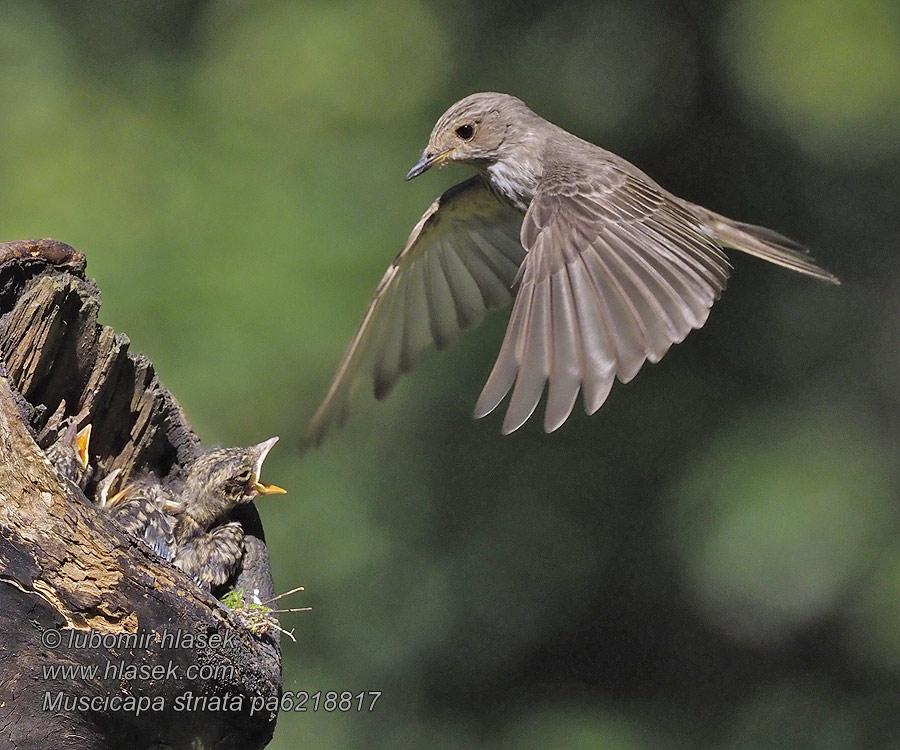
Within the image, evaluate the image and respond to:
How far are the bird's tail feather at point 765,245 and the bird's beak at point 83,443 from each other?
7.78 ft

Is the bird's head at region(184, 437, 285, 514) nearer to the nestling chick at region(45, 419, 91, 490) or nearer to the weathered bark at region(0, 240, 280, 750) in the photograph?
the nestling chick at region(45, 419, 91, 490)

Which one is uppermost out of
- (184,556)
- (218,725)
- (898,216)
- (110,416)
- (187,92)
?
(187,92)

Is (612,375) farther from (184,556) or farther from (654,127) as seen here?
(654,127)

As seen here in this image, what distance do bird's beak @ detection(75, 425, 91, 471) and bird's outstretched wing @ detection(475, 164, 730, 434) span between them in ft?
2.88

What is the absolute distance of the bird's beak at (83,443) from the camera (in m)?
2.87

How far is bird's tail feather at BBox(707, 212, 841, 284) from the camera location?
446 centimetres

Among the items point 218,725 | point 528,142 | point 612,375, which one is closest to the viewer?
point 218,725

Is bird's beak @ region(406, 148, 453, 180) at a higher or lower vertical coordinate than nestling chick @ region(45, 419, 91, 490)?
higher

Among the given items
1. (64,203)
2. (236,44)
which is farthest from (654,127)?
(64,203)

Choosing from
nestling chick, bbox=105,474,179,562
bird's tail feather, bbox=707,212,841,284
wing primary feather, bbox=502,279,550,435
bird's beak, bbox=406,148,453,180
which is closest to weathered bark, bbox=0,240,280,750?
nestling chick, bbox=105,474,179,562

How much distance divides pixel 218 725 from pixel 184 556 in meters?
0.61

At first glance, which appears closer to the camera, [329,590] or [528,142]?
[528,142]

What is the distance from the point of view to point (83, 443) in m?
2.93

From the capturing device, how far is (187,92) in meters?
5.81
